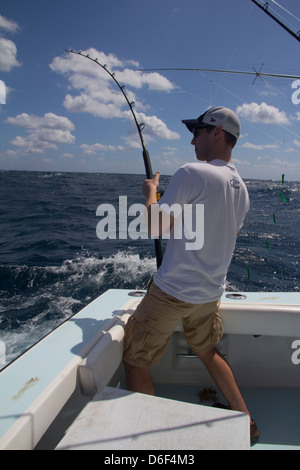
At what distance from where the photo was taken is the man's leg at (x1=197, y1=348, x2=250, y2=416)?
136 cm

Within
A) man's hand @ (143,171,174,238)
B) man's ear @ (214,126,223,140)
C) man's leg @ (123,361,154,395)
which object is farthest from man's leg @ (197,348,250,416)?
man's ear @ (214,126,223,140)

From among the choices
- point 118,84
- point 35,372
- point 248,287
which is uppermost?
point 118,84

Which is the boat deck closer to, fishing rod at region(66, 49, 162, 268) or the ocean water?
fishing rod at region(66, 49, 162, 268)

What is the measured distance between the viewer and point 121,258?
6.32 m

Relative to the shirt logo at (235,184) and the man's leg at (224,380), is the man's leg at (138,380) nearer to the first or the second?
the man's leg at (224,380)

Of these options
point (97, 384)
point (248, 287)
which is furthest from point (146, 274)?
point (97, 384)

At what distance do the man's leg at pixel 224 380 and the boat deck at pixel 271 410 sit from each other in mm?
291

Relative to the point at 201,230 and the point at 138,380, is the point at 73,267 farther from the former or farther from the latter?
the point at 201,230

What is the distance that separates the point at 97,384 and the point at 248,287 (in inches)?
178

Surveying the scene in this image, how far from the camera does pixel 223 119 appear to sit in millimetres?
1261

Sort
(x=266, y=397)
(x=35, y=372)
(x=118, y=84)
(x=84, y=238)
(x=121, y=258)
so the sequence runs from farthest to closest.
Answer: (x=84, y=238) → (x=121, y=258) → (x=118, y=84) → (x=266, y=397) → (x=35, y=372)

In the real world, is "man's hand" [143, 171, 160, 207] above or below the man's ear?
below

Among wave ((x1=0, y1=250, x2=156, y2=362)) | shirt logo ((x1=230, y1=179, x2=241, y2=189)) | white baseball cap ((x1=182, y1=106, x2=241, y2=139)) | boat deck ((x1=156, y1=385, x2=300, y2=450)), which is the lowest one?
wave ((x1=0, y1=250, x2=156, y2=362))

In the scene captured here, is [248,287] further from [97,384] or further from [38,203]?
[38,203]
